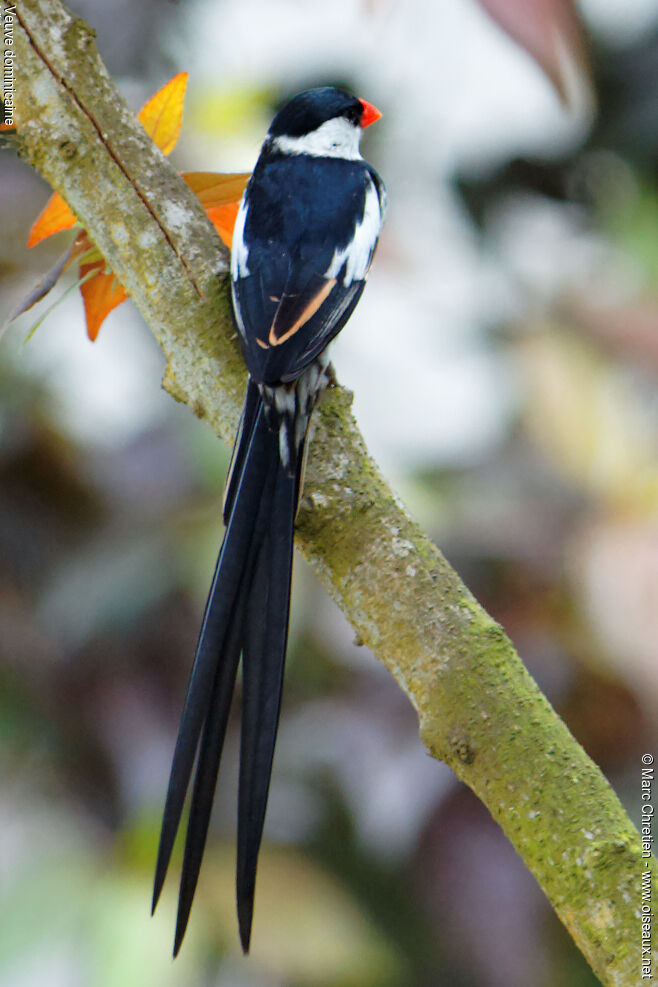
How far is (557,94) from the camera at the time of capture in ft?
2.24

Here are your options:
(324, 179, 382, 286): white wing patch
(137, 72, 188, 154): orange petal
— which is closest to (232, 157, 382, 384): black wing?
(324, 179, 382, 286): white wing patch

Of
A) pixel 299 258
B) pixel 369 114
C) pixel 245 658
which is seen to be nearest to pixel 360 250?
pixel 299 258

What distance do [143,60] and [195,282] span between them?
0.99 meters

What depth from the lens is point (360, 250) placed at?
3.55ft

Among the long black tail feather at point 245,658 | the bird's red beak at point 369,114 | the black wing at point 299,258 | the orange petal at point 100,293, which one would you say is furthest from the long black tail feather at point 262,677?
the bird's red beak at point 369,114

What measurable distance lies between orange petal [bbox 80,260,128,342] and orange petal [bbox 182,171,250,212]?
0.39 feet

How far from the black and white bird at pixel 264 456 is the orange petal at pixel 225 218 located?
11mm

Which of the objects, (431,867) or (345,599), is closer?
(345,599)

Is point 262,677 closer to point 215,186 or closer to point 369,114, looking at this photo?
point 215,186

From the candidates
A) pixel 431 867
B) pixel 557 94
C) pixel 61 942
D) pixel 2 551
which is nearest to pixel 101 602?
pixel 2 551

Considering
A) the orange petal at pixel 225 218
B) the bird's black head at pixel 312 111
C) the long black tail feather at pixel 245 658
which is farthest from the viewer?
the bird's black head at pixel 312 111

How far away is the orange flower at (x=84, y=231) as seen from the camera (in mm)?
958

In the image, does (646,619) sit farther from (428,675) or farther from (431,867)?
(428,675)

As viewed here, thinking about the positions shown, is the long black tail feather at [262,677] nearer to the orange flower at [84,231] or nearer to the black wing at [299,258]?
the black wing at [299,258]
